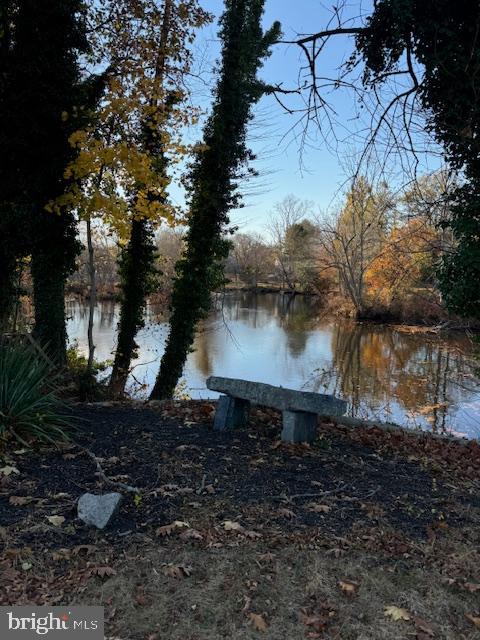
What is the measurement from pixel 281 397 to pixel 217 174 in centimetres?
689

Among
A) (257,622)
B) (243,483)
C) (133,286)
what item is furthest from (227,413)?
(133,286)

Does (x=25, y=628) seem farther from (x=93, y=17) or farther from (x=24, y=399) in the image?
(x=93, y=17)

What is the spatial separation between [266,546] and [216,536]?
0.34m

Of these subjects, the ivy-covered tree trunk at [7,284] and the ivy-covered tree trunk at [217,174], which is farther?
the ivy-covered tree trunk at [217,174]

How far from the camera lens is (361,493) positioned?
3.92 metres

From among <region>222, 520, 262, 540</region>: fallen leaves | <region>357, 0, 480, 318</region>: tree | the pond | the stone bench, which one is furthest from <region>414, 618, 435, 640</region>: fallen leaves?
the pond

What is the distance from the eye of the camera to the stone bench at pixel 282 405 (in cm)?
476

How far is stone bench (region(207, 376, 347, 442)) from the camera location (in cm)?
476

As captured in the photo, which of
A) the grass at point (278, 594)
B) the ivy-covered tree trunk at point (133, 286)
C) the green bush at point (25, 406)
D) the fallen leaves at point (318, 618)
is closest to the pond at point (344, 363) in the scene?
the ivy-covered tree trunk at point (133, 286)

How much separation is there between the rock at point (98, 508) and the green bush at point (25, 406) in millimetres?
1340

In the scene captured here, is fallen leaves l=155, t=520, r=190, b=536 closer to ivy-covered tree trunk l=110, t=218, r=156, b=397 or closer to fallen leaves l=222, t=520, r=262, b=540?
fallen leaves l=222, t=520, r=262, b=540

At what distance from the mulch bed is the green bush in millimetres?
241

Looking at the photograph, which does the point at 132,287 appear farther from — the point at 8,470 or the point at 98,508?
the point at 98,508

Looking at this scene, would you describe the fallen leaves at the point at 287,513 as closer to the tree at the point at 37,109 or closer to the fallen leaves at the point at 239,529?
the fallen leaves at the point at 239,529
